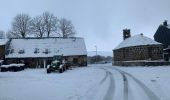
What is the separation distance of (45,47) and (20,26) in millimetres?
24026

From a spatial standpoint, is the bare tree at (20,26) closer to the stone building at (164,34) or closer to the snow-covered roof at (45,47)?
the snow-covered roof at (45,47)

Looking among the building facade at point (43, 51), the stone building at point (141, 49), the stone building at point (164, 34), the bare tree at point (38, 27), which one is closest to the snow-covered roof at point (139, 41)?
the stone building at point (141, 49)

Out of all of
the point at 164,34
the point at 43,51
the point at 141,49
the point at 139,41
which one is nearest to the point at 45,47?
the point at 43,51

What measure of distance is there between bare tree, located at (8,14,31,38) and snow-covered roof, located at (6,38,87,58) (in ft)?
60.7

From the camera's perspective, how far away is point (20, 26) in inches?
3428

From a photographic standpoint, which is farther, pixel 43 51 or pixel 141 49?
pixel 43 51

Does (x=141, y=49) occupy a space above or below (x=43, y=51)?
below

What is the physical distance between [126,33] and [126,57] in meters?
14.2

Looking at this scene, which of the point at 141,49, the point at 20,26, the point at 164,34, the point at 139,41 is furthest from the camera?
the point at 20,26

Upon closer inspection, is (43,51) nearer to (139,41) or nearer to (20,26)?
(139,41)

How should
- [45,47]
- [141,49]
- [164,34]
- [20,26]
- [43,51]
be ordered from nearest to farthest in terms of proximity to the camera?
[141,49] < [43,51] < [45,47] < [164,34] < [20,26]

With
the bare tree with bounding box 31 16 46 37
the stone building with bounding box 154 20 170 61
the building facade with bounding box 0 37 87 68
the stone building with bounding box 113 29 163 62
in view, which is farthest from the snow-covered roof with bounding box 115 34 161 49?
the bare tree with bounding box 31 16 46 37

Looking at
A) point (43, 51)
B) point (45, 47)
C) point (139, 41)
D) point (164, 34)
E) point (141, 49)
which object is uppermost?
point (164, 34)

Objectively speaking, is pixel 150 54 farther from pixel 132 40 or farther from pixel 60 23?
pixel 60 23
